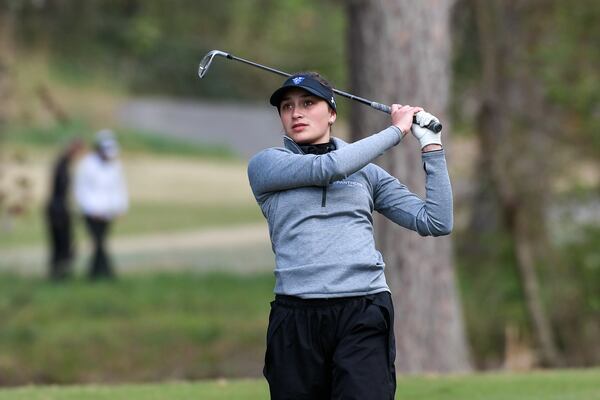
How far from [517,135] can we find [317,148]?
32.6 ft

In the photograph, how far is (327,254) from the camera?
509cm

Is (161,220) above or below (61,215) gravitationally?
below

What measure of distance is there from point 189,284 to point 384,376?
486 inches

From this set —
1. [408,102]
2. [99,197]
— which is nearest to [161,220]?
[99,197]

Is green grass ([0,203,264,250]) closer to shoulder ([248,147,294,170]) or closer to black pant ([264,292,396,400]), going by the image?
shoulder ([248,147,294,170])

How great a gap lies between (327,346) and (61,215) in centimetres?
1318

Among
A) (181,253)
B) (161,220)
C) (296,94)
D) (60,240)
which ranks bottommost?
(181,253)

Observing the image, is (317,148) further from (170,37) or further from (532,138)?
(170,37)

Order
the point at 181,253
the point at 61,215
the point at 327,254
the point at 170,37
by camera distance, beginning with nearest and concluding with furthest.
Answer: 1. the point at 327,254
2. the point at 61,215
3. the point at 181,253
4. the point at 170,37

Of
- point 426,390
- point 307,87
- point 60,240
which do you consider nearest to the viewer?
point 307,87

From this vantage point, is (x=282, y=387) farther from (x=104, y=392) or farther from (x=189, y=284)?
(x=189, y=284)

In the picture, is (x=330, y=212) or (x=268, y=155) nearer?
(x=330, y=212)

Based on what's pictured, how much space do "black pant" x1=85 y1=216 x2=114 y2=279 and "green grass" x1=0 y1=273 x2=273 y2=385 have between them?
1.06 ft

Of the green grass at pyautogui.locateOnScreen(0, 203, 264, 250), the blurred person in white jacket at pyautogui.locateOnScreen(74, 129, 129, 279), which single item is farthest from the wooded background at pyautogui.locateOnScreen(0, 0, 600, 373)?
the green grass at pyautogui.locateOnScreen(0, 203, 264, 250)
